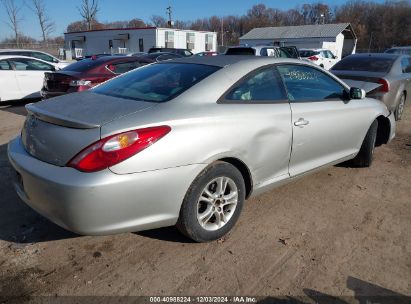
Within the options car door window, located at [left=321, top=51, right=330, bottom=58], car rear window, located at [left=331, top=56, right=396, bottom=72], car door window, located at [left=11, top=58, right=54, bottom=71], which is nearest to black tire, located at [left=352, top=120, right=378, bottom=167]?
car rear window, located at [left=331, top=56, right=396, bottom=72]

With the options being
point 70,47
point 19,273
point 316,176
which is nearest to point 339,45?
point 70,47

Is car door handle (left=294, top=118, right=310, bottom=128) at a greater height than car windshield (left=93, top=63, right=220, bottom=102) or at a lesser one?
lesser

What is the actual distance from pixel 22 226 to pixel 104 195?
1.42 metres

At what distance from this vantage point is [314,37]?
4678 centimetres

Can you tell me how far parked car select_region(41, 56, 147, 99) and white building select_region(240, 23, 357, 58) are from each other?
35.8m

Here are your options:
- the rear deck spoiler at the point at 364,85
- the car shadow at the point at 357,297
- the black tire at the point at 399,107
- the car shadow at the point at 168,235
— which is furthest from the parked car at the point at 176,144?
the black tire at the point at 399,107

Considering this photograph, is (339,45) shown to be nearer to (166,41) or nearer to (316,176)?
(166,41)

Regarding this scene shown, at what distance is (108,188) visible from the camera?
245 centimetres

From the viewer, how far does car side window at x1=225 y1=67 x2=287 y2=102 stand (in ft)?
10.7

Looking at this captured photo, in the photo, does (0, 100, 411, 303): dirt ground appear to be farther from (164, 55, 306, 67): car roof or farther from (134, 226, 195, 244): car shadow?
(164, 55, 306, 67): car roof

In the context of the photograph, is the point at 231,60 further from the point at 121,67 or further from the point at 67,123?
the point at 121,67

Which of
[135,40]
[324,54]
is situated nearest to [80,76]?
[324,54]

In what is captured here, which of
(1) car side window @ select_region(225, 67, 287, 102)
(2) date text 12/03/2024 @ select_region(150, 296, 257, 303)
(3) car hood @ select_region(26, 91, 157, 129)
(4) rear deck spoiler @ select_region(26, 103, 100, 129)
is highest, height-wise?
(1) car side window @ select_region(225, 67, 287, 102)

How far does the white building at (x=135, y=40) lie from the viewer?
42.6m
